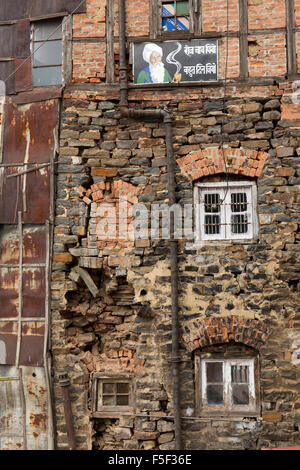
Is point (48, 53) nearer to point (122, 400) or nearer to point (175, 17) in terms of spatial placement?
point (175, 17)

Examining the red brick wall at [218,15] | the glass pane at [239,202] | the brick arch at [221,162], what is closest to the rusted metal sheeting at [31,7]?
the red brick wall at [218,15]

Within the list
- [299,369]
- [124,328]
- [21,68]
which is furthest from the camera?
[21,68]

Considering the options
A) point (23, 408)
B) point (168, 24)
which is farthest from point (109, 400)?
point (168, 24)

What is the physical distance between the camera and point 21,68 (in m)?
7.42

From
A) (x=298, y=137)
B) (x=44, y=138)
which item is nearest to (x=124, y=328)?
(x=44, y=138)

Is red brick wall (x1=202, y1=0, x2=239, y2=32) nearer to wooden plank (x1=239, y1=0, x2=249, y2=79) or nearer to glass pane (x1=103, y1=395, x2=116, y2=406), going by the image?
wooden plank (x1=239, y1=0, x2=249, y2=79)

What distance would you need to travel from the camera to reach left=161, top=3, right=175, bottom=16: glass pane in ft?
23.7

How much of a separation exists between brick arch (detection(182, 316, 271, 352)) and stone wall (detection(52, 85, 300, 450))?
14 mm

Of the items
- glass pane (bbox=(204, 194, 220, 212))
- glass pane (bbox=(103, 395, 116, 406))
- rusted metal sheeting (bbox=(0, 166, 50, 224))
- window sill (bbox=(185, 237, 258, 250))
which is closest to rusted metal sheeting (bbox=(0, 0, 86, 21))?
rusted metal sheeting (bbox=(0, 166, 50, 224))

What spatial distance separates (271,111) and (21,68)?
3.94 m

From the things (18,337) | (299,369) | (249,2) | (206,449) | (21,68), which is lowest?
(206,449)

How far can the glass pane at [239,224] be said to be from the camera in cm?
692

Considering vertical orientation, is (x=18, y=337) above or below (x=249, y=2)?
below

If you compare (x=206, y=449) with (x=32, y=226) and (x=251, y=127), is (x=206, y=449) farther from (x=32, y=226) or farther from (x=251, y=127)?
(x=251, y=127)
